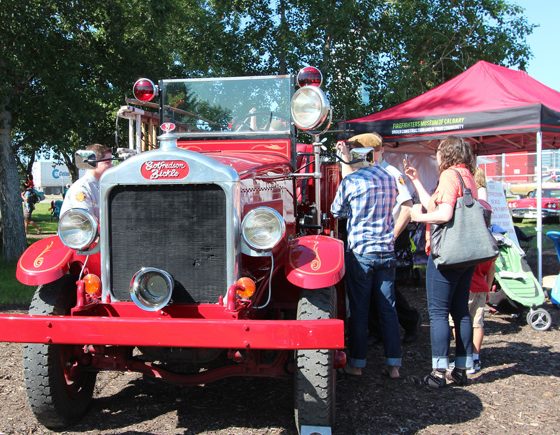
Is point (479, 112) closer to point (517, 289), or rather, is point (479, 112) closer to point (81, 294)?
point (517, 289)

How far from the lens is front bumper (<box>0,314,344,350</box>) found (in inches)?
108

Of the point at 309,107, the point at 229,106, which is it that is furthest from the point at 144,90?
the point at 309,107

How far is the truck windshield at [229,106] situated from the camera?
4.72 m

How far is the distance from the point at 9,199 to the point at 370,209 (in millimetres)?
8624

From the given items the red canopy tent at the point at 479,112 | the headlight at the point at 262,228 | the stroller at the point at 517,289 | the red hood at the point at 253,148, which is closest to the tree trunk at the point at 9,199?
the red canopy tent at the point at 479,112

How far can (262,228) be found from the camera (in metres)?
3.10

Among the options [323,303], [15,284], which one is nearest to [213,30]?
[15,284]

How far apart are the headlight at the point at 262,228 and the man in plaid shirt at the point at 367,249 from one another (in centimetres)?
113

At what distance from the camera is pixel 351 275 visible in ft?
13.6

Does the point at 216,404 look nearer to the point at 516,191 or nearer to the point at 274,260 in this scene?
the point at 274,260

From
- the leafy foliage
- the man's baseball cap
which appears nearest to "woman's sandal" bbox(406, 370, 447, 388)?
the man's baseball cap

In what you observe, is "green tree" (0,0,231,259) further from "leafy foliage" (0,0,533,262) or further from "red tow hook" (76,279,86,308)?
"red tow hook" (76,279,86,308)

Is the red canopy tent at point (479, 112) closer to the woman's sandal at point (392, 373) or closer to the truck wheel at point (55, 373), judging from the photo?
the woman's sandal at point (392, 373)

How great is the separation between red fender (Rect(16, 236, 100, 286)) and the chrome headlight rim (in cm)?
54
